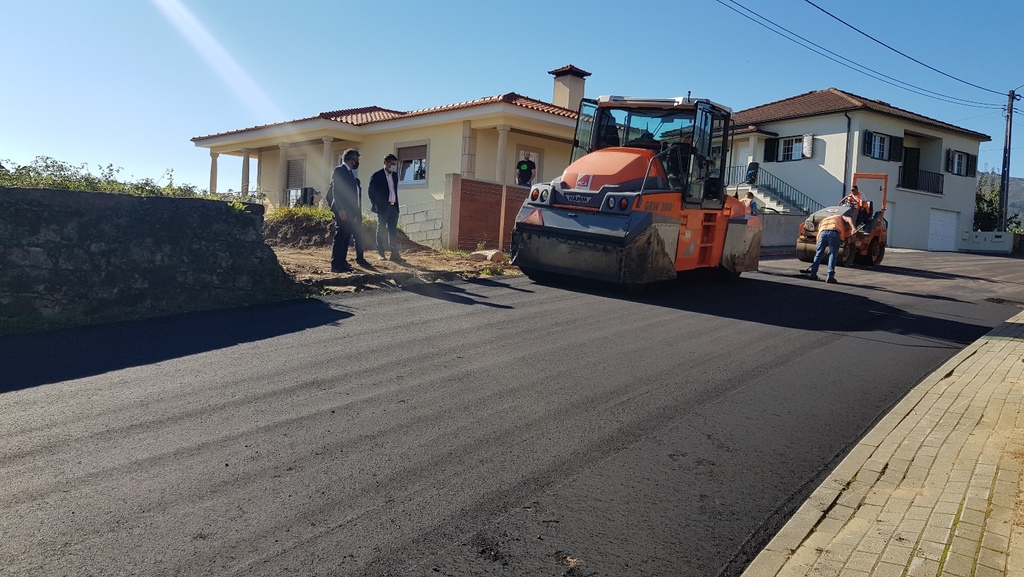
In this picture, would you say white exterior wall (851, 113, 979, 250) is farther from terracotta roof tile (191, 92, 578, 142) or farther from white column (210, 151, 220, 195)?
white column (210, 151, 220, 195)

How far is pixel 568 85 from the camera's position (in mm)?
24312

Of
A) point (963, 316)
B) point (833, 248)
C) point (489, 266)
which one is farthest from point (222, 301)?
point (833, 248)

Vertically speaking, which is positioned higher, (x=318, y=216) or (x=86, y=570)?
(x=318, y=216)

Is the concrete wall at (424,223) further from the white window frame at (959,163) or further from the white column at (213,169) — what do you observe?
the white window frame at (959,163)

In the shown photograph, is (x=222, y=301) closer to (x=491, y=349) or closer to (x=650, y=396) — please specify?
(x=491, y=349)

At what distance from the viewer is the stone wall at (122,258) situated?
25.5 ft

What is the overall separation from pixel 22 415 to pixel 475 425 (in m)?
2.87

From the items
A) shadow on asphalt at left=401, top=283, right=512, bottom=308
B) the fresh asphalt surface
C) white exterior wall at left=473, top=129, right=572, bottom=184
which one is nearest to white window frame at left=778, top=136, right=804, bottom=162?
white exterior wall at left=473, top=129, right=572, bottom=184

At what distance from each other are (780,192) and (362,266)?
27.8 meters

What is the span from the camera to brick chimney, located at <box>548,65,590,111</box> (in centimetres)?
2425

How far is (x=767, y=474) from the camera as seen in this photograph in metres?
4.57

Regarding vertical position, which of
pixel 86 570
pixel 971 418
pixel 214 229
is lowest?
pixel 86 570

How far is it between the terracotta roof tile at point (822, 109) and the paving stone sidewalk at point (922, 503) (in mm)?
29843

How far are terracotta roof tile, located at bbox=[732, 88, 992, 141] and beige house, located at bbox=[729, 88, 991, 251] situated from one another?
1.9 inches
